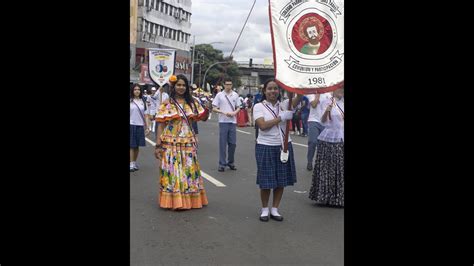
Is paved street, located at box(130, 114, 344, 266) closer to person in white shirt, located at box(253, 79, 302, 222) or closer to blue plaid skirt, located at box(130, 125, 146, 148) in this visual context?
person in white shirt, located at box(253, 79, 302, 222)

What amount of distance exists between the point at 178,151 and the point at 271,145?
4.28 feet

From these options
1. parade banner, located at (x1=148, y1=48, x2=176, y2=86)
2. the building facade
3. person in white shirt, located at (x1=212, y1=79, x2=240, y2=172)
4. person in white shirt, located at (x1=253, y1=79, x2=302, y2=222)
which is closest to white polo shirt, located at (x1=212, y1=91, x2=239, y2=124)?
person in white shirt, located at (x1=212, y1=79, x2=240, y2=172)

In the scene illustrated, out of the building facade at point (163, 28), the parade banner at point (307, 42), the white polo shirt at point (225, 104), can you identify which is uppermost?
the building facade at point (163, 28)

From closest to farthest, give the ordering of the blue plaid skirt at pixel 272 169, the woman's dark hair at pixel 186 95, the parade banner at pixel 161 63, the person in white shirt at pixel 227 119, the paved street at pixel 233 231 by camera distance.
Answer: the paved street at pixel 233 231 → the blue plaid skirt at pixel 272 169 → the woman's dark hair at pixel 186 95 → the person in white shirt at pixel 227 119 → the parade banner at pixel 161 63

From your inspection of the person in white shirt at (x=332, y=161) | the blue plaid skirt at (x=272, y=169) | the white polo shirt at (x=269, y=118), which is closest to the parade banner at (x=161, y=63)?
the person in white shirt at (x=332, y=161)

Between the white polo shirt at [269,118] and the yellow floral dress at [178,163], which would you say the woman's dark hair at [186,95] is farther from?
the white polo shirt at [269,118]

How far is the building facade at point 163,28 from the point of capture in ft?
209

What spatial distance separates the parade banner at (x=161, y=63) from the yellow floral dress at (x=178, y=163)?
4.41 m

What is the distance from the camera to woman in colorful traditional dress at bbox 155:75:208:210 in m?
6.54
